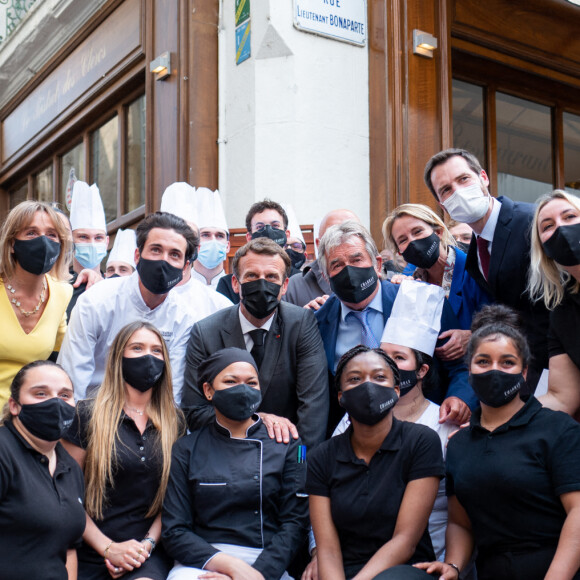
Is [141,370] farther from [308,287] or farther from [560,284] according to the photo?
[560,284]

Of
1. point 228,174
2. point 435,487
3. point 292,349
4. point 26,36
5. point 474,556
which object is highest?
point 26,36

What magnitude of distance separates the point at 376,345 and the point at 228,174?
2958 mm

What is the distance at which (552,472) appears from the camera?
2988 millimetres

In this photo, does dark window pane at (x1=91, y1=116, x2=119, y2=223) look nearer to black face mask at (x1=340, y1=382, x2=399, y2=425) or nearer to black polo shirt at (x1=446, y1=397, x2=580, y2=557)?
black face mask at (x1=340, y1=382, x2=399, y2=425)

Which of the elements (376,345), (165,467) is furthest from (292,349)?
(165,467)

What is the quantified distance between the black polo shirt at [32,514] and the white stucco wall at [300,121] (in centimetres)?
342

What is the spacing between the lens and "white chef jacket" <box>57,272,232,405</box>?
3926 mm

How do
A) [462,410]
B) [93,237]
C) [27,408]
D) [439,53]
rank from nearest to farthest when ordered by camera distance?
1. [27,408]
2. [462,410]
3. [93,237]
4. [439,53]

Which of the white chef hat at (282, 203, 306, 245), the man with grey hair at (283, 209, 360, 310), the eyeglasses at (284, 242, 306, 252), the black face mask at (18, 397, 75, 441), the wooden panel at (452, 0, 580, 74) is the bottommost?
the black face mask at (18, 397, 75, 441)

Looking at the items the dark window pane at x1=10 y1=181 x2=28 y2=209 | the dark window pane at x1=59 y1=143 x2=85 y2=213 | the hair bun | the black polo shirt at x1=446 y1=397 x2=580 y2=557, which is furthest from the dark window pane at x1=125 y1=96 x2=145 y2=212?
the black polo shirt at x1=446 y1=397 x2=580 y2=557

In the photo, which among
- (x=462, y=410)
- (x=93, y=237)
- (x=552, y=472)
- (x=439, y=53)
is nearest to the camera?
(x=552, y=472)

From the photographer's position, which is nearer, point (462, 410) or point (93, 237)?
point (462, 410)

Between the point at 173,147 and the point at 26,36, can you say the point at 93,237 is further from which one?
the point at 26,36

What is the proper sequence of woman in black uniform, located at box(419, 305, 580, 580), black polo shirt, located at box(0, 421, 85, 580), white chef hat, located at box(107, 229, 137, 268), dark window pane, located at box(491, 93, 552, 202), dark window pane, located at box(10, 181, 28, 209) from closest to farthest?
woman in black uniform, located at box(419, 305, 580, 580)
black polo shirt, located at box(0, 421, 85, 580)
white chef hat, located at box(107, 229, 137, 268)
dark window pane, located at box(491, 93, 552, 202)
dark window pane, located at box(10, 181, 28, 209)
